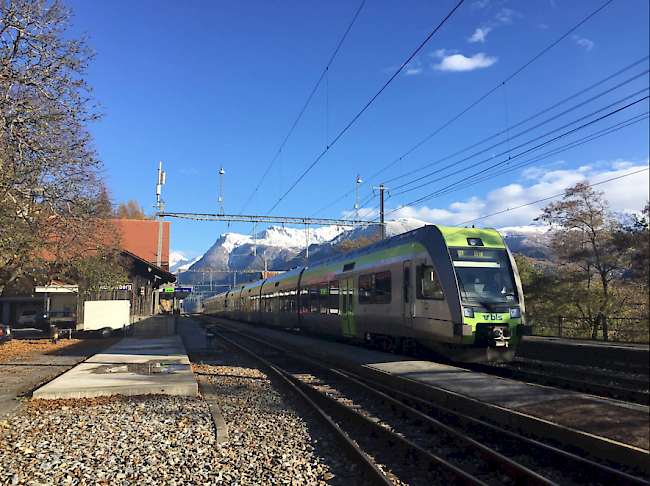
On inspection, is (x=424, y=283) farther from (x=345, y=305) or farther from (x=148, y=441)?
(x=148, y=441)

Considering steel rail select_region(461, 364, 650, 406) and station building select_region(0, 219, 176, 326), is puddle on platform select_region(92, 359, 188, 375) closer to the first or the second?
steel rail select_region(461, 364, 650, 406)

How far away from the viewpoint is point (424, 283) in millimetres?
11859

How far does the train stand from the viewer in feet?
34.8

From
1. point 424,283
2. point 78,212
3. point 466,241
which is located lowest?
point 424,283

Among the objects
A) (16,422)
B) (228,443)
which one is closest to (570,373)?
(228,443)

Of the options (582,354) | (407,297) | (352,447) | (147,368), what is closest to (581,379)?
(407,297)

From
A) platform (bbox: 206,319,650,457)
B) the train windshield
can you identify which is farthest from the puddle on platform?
the train windshield

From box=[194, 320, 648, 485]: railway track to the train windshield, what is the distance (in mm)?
3146

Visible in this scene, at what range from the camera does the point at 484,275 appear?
11.1m

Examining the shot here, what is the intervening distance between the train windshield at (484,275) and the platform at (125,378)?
6258mm

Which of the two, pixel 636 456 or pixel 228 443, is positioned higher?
pixel 636 456

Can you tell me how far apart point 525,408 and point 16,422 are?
7.61 metres

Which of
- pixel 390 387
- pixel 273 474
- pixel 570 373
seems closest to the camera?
pixel 273 474

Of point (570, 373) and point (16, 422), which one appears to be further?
point (570, 373)
